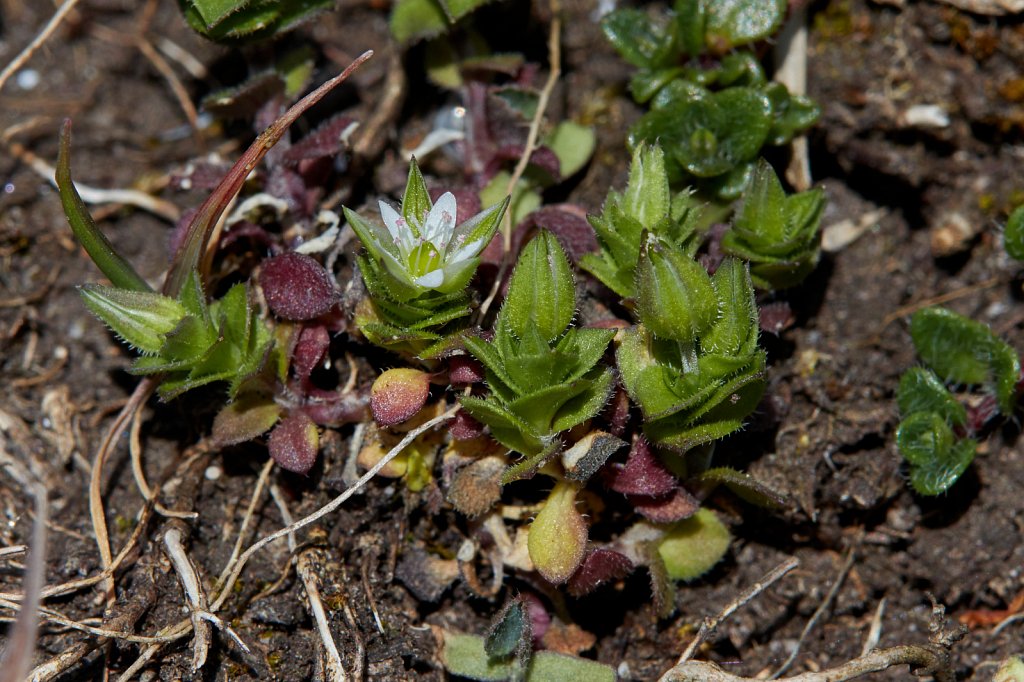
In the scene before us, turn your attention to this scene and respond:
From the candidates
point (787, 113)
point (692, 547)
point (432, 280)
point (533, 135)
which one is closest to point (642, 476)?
point (692, 547)

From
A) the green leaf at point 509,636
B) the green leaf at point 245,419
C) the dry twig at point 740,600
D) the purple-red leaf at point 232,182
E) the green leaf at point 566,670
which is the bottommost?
the dry twig at point 740,600

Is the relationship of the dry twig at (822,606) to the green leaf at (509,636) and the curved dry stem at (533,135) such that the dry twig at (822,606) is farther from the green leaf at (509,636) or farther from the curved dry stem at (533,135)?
the curved dry stem at (533,135)

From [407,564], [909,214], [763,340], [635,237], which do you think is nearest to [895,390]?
[763,340]

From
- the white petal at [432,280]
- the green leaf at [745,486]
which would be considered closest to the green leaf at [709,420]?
the green leaf at [745,486]

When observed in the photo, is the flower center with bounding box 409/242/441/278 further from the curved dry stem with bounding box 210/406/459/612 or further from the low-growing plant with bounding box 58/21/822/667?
the curved dry stem with bounding box 210/406/459/612

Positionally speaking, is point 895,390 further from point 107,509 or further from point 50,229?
point 50,229

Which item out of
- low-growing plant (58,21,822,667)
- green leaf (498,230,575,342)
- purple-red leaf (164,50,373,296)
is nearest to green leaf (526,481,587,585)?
low-growing plant (58,21,822,667)
